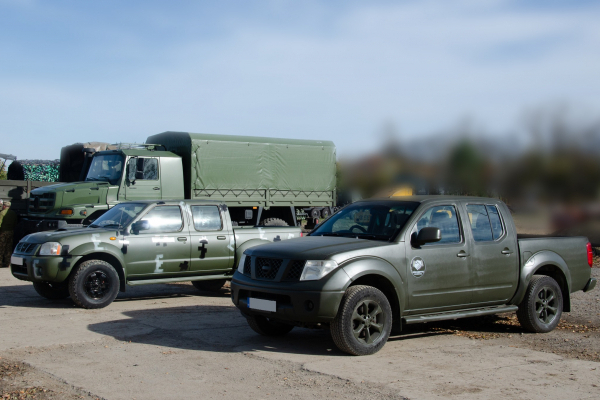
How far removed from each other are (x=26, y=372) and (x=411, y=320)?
387 centimetres

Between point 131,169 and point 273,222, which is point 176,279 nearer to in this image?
point 131,169

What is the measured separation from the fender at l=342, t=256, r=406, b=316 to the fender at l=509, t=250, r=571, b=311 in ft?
6.14

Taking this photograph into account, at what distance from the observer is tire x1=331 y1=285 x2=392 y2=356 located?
20.7 feet

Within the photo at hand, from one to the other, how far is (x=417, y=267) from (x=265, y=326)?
192cm

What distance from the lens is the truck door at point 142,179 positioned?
14586 millimetres

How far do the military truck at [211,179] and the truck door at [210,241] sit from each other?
365 centimetres

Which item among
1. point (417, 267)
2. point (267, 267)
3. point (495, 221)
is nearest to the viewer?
point (267, 267)

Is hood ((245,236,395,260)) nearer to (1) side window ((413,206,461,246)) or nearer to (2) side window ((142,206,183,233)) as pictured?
(1) side window ((413,206,461,246))

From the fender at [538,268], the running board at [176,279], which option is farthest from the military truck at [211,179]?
the fender at [538,268]

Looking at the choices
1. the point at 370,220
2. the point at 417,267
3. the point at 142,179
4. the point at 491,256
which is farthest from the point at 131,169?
the point at 491,256

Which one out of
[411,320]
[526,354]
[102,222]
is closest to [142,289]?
[102,222]

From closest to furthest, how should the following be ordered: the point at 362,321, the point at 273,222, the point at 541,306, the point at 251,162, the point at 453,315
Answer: the point at 362,321 < the point at 453,315 < the point at 541,306 < the point at 251,162 < the point at 273,222

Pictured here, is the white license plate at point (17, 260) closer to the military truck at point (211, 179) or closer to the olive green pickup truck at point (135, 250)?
the olive green pickup truck at point (135, 250)

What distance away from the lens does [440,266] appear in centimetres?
713
